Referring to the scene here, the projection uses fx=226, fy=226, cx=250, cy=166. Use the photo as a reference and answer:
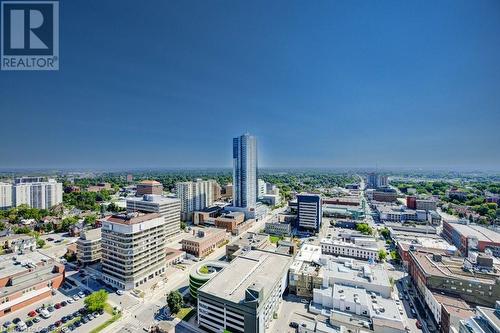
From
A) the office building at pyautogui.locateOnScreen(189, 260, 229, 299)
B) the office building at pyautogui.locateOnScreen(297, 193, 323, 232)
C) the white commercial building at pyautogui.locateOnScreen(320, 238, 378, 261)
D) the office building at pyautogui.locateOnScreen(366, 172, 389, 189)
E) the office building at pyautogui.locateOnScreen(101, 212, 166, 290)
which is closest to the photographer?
the office building at pyautogui.locateOnScreen(189, 260, 229, 299)

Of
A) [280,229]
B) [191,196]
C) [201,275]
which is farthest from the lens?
[191,196]

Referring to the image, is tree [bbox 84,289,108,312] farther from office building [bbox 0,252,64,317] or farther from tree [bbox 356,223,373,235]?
tree [bbox 356,223,373,235]

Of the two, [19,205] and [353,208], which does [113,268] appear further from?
[19,205]

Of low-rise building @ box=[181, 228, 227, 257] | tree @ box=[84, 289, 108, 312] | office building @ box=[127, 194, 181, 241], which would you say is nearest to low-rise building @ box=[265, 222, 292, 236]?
low-rise building @ box=[181, 228, 227, 257]

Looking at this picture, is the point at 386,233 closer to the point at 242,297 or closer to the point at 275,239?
the point at 275,239

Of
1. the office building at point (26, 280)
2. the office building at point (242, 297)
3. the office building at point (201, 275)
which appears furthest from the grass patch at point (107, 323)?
the office building at point (26, 280)

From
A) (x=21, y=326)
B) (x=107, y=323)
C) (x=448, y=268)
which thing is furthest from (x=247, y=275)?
(x=448, y=268)

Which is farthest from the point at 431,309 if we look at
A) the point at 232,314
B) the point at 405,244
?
the point at 232,314
